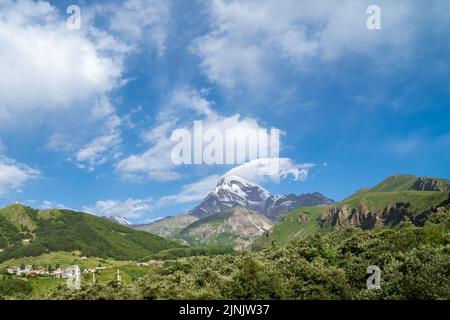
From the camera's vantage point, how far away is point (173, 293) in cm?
5231

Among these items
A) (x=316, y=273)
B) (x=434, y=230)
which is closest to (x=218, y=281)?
(x=316, y=273)

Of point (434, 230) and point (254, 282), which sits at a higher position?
point (434, 230)

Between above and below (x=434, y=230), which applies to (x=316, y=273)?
below
